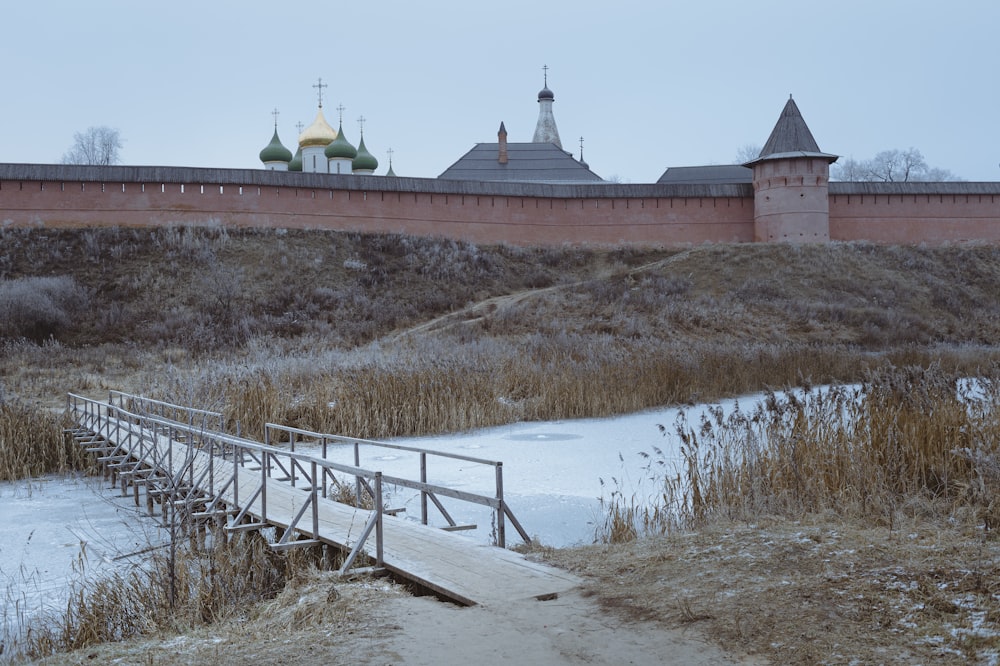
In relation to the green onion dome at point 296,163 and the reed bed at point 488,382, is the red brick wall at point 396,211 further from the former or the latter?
the green onion dome at point 296,163

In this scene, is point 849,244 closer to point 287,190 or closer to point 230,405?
point 287,190

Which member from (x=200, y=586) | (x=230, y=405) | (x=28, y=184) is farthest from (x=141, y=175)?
(x=200, y=586)

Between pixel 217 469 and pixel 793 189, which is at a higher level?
pixel 793 189

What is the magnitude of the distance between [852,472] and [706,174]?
29.2 m

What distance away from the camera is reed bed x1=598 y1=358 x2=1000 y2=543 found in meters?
4.93

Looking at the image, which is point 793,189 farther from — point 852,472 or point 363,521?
point 363,521

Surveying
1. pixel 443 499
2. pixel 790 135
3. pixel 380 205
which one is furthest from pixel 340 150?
pixel 443 499

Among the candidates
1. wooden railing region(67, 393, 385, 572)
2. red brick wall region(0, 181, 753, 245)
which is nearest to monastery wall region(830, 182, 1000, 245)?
red brick wall region(0, 181, 753, 245)

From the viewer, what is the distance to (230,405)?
9.70 m

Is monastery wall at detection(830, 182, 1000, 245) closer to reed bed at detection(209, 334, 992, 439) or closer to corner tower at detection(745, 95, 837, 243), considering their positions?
corner tower at detection(745, 95, 837, 243)

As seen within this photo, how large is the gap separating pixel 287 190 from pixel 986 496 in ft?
69.3

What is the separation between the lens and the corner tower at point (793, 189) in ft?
80.3

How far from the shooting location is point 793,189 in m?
24.6

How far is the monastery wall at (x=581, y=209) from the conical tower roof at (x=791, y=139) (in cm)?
121
